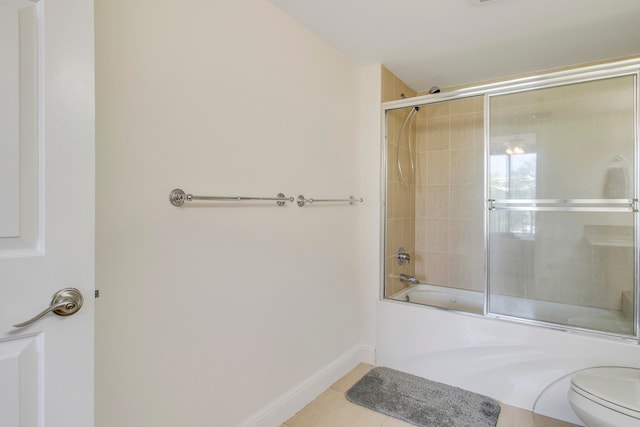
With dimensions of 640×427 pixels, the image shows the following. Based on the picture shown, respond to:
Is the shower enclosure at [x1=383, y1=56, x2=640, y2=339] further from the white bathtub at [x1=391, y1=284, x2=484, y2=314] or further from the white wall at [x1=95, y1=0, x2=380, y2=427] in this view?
the white wall at [x1=95, y1=0, x2=380, y2=427]

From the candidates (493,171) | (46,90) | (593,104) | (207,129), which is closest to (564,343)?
(493,171)

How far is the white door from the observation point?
77 centimetres

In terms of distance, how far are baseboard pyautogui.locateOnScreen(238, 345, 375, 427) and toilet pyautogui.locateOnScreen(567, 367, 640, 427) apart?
131 centimetres

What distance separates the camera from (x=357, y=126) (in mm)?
2631

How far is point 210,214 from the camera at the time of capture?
148cm

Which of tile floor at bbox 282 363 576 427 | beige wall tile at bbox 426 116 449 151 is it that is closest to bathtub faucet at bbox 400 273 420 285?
tile floor at bbox 282 363 576 427

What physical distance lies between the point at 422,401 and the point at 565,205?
1.49m

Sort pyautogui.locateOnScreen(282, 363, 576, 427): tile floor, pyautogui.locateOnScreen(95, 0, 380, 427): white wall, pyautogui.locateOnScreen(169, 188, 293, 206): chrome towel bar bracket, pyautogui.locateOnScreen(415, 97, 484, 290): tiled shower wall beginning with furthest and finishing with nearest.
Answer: pyautogui.locateOnScreen(415, 97, 484, 290): tiled shower wall
pyautogui.locateOnScreen(282, 363, 576, 427): tile floor
pyautogui.locateOnScreen(169, 188, 293, 206): chrome towel bar bracket
pyautogui.locateOnScreen(95, 0, 380, 427): white wall

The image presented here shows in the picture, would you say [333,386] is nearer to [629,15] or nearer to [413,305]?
[413,305]

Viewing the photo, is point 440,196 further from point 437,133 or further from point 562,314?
point 562,314

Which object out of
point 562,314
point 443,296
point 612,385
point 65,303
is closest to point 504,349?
point 562,314

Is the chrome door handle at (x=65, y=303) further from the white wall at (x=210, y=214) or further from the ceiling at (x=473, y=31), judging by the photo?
the ceiling at (x=473, y=31)

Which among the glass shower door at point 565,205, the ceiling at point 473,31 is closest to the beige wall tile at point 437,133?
the ceiling at point 473,31

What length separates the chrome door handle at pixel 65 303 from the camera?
2.66ft
